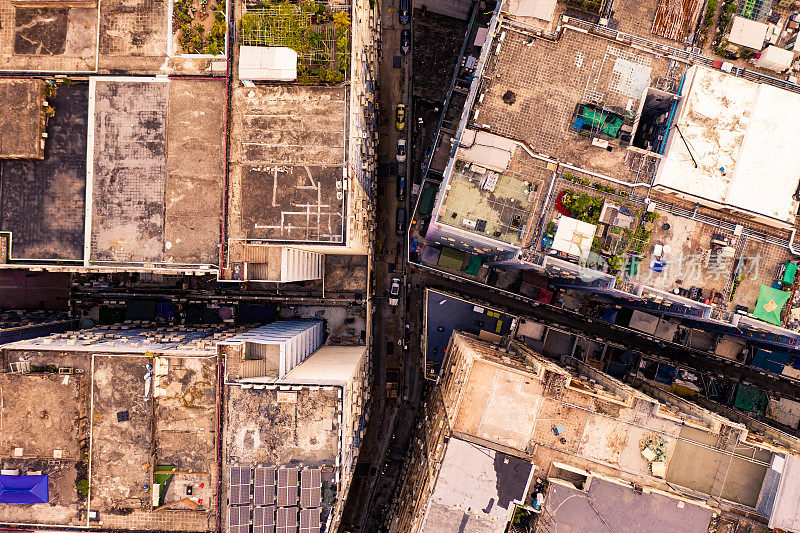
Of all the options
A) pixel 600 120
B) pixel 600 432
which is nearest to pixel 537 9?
pixel 600 120

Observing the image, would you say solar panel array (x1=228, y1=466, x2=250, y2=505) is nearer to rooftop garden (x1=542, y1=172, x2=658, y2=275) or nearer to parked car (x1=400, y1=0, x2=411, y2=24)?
rooftop garden (x1=542, y1=172, x2=658, y2=275)

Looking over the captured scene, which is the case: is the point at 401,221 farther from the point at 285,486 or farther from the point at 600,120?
the point at 285,486

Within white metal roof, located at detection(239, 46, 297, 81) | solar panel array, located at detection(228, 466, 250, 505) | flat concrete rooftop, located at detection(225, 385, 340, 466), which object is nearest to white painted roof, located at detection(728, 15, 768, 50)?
white metal roof, located at detection(239, 46, 297, 81)

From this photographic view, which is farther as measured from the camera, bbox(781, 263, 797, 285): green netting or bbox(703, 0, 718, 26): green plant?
bbox(703, 0, 718, 26): green plant

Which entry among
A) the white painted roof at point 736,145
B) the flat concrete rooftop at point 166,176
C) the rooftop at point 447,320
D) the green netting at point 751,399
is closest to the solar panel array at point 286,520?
the rooftop at point 447,320

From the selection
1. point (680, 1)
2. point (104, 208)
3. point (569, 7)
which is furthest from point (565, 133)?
point (104, 208)

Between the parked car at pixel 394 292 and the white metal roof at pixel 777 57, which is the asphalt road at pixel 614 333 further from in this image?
the white metal roof at pixel 777 57

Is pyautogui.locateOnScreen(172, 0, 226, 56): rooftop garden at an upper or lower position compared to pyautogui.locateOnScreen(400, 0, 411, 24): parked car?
lower
